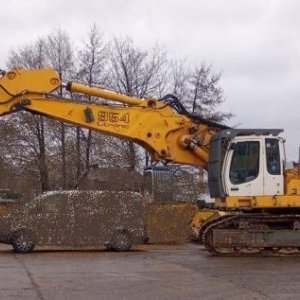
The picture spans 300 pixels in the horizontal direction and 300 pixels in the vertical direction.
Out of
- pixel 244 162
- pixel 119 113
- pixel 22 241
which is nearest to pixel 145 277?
pixel 119 113

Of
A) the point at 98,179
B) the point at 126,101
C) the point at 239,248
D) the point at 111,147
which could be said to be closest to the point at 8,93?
the point at 126,101

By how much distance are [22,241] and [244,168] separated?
741 centimetres

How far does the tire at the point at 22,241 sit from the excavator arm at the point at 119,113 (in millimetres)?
5297

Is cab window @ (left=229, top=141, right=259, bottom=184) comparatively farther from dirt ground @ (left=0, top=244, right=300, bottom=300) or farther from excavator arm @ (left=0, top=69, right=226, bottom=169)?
dirt ground @ (left=0, top=244, right=300, bottom=300)

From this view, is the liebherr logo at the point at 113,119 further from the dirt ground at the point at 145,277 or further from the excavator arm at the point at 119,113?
the dirt ground at the point at 145,277

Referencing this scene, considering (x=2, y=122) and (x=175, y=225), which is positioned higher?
(x=2, y=122)

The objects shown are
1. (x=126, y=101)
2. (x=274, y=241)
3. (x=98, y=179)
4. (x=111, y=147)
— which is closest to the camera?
(x=126, y=101)

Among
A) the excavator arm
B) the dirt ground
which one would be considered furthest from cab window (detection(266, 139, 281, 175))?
the dirt ground

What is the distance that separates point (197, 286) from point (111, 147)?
34.3 m

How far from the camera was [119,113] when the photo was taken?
63.6 ft

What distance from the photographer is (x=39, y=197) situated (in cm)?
2364

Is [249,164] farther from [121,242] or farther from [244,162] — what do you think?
[121,242]

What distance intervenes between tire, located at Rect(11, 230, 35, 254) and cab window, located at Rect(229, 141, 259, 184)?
6.79m

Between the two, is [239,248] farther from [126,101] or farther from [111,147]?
[111,147]
